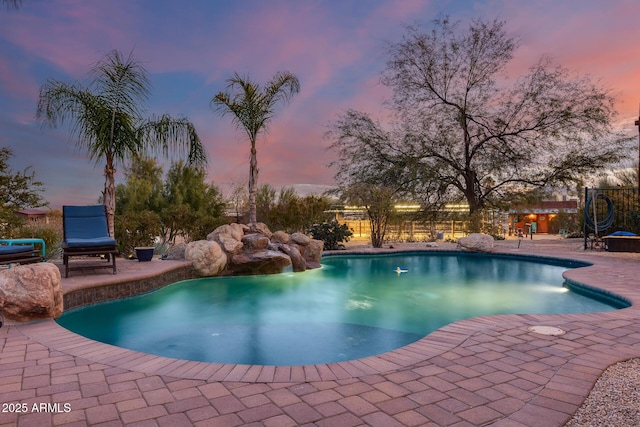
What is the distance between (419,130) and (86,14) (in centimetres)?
1344

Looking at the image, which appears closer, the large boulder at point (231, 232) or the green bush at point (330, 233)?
the large boulder at point (231, 232)

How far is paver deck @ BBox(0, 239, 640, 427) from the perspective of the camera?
6.56 feet

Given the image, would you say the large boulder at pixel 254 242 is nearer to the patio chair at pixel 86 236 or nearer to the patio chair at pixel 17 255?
the patio chair at pixel 86 236

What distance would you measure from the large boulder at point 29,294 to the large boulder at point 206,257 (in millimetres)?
3849

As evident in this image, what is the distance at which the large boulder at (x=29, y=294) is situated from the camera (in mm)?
3771

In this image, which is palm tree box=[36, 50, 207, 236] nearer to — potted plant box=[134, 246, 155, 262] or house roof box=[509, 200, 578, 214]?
potted plant box=[134, 246, 155, 262]

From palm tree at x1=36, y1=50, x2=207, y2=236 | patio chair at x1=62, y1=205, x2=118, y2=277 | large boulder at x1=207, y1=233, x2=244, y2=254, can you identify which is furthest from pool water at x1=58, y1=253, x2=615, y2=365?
palm tree at x1=36, y1=50, x2=207, y2=236

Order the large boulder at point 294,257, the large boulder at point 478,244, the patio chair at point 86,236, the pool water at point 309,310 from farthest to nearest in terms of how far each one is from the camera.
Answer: the large boulder at point 478,244 < the large boulder at point 294,257 < the patio chair at point 86,236 < the pool water at point 309,310

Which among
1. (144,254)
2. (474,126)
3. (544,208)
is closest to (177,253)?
(144,254)

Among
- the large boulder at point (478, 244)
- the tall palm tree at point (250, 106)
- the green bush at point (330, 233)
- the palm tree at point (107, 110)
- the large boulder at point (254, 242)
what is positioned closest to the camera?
the palm tree at point (107, 110)

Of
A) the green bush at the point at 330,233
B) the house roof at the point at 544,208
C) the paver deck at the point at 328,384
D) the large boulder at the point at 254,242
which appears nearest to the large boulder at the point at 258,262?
the large boulder at the point at 254,242

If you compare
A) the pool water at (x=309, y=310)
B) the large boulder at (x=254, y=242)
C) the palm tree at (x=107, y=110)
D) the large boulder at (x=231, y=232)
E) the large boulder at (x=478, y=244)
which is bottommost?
the pool water at (x=309, y=310)

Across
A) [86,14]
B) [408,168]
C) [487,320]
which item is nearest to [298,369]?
[487,320]

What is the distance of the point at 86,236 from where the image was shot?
266 inches
